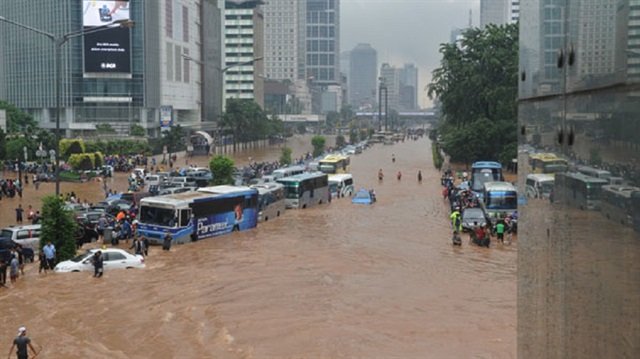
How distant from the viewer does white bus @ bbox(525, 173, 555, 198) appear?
2998mm

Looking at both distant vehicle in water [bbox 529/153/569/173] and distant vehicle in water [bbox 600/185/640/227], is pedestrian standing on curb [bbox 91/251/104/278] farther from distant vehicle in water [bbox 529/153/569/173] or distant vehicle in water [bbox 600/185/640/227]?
distant vehicle in water [bbox 600/185/640/227]

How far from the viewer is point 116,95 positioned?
9525cm

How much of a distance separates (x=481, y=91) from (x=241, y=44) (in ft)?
344

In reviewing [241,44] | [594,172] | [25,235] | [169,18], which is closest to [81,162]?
[25,235]

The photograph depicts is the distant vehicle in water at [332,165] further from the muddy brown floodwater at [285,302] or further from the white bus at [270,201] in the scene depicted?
the muddy brown floodwater at [285,302]

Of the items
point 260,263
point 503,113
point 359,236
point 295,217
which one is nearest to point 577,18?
point 260,263

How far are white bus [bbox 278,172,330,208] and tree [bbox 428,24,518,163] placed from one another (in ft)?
65.7

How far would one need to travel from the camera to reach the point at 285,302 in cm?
1828

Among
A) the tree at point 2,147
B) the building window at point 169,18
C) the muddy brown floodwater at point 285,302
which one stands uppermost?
the building window at point 169,18

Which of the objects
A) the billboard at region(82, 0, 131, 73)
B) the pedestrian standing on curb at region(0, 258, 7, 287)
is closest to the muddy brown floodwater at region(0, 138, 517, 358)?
the pedestrian standing on curb at region(0, 258, 7, 287)

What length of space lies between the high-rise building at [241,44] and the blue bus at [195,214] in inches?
5176

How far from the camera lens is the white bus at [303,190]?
38.5 meters

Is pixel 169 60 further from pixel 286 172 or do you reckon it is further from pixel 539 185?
pixel 539 185

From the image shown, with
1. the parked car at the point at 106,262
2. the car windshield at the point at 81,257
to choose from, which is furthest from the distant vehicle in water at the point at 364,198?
the car windshield at the point at 81,257
